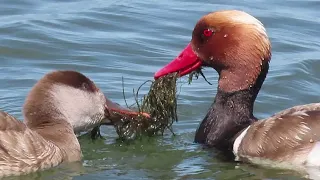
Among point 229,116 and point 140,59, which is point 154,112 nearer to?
point 229,116

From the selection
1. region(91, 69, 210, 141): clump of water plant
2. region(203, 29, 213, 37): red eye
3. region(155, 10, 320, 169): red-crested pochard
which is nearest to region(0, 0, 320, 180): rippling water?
region(91, 69, 210, 141): clump of water plant

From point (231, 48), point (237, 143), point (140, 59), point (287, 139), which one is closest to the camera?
point (287, 139)

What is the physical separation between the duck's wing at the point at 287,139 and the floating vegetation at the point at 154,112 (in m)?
0.98

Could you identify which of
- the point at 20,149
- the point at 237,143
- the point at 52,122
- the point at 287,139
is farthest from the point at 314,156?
the point at 20,149

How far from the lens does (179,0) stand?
55.6 feet

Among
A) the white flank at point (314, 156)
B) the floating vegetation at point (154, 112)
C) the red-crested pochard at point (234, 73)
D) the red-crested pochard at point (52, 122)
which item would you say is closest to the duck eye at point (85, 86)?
the red-crested pochard at point (52, 122)

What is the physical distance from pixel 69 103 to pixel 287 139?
204cm

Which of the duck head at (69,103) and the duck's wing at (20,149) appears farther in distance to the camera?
the duck head at (69,103)

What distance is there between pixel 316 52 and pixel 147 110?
15.9 ft

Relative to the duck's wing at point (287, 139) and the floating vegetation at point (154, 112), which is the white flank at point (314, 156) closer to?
the duck's wing at point (287, 139)

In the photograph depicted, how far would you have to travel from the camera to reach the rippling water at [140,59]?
8.98m

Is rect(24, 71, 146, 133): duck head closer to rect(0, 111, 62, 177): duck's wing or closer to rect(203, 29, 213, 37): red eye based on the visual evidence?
rect(0, 111, 62, 177): duck's wing

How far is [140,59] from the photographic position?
43.9 feet

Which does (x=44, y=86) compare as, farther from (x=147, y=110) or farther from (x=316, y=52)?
(x=316, y=52)
